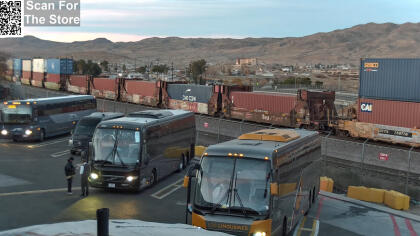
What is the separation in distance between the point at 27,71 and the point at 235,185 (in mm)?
78401

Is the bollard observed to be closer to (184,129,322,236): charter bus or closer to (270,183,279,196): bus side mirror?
(184,129,322,236): charter bus

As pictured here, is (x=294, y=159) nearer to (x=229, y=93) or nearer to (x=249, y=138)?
(x=249, y=138)

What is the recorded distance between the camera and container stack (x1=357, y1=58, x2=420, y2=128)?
29.3 meters

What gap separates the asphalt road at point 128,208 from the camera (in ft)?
46.0

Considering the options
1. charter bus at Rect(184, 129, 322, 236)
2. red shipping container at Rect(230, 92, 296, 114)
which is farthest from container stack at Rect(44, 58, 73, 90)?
charter bus at Rect(184, 129, 322, 236)

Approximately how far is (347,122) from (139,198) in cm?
2105

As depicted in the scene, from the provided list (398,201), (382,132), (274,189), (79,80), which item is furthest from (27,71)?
(274,189)

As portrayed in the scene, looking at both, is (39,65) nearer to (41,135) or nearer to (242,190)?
(41,135)

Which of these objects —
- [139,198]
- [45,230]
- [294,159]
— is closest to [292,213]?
[294,159]

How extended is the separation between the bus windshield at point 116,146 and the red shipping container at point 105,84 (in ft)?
133

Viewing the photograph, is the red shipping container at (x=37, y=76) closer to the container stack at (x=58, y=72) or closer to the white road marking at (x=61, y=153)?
the container stack at (x=58, y=72)

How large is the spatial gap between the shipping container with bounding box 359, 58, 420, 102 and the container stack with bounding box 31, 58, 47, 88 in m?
56.6

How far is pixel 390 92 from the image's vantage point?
30719mm

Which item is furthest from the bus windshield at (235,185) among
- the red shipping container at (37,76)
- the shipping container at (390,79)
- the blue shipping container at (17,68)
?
the blue shipping container at (17,68)
